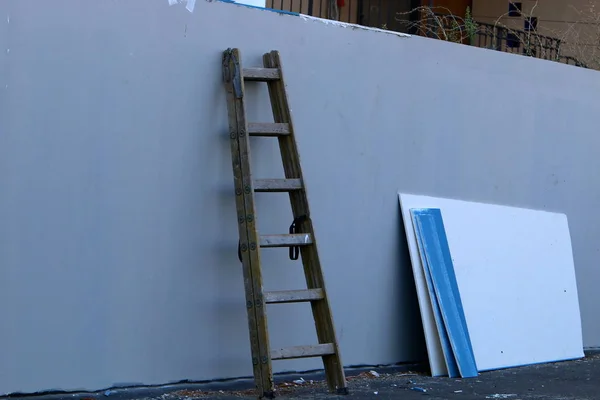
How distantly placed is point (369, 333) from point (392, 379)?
37 centimetres

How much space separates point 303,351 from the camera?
213 inches

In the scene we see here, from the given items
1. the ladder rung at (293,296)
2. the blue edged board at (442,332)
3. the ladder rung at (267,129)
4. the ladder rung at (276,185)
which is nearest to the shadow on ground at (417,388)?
the blue edged board at (442,332)

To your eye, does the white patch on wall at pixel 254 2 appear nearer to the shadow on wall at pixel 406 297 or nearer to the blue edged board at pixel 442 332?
the shadow on wall at pixel 406 297

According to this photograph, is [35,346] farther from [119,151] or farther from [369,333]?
[369,333]

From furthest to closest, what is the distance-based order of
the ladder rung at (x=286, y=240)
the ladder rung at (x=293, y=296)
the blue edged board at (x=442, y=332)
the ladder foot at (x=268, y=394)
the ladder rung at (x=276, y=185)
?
the blue edged board at (x=442, y=332) → the ladder rung at (x=276, y=185) → the ladder rung at (x=286, y=240) → the ladder rung at (x=293, y=296) → the ladder foot at (x=268, y=394)

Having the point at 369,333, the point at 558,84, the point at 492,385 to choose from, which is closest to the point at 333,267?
the point at 369,333

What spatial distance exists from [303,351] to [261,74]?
1.79m

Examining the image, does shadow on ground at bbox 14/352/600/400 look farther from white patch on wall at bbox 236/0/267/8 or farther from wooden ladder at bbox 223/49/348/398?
white patch on wall at bbox 236/0/267/8

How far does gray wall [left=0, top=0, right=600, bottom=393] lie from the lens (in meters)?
4.88

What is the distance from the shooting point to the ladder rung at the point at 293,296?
5.39 metres

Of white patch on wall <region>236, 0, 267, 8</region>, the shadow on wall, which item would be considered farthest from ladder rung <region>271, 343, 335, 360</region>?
white patch on wall <region>236, 0, 267, 8</region>

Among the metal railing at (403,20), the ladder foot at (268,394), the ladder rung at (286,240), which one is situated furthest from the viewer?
the metal railing at (403,20)

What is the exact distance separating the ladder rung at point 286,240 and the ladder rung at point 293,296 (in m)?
0.30

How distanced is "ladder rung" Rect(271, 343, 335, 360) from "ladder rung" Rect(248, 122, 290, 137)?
1.37 meters
